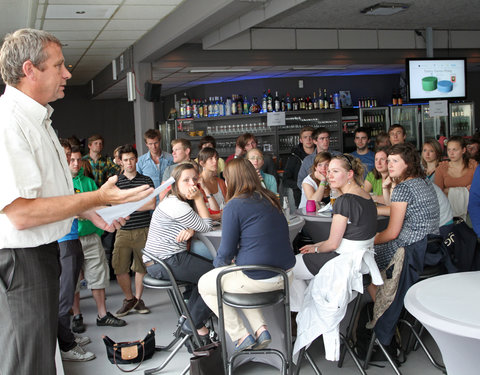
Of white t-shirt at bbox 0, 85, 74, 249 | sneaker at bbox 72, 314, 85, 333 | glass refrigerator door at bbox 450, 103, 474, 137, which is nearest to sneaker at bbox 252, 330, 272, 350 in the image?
white t-shirt at bbox 0, 85, 74, 249

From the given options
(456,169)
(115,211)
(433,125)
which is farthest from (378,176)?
(433,125)

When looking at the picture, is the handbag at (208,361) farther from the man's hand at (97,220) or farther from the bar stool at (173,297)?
the man's hand at (97,220)

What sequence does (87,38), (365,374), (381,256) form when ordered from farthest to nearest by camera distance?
(87,38)
(381,256)
(365,374)

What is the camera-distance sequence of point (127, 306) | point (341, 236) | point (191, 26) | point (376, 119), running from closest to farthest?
point (341, 236) < point (127, 306) < point (191, 26) < point (376, 119)

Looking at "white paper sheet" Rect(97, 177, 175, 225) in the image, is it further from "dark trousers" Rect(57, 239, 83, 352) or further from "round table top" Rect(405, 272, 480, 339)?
"dark trousers" Rect(57, 239, 83, 352)

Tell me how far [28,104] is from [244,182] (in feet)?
5.55

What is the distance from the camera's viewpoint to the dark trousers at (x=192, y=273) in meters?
3.87

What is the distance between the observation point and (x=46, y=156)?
5.98ft

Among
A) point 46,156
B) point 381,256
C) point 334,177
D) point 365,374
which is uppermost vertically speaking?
point 46,156

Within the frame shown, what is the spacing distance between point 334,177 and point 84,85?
1302cm

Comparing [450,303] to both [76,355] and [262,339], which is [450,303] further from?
[76,355]

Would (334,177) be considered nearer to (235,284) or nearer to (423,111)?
(235,284)

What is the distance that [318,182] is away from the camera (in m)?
5.61

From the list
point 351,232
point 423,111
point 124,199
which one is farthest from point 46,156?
point 423,111
